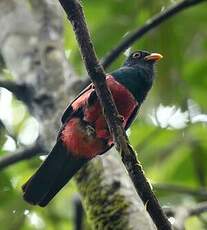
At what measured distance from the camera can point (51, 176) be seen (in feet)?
12.0

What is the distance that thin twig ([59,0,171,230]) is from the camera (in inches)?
94.9

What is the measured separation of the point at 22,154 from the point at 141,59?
43.4 inches

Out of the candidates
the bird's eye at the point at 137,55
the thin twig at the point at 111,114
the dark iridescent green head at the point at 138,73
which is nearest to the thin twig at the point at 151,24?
the dark iridescent green head at the point at 138,73

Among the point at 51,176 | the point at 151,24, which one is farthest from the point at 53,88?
the point at 151,24

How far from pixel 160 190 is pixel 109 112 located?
1552mm

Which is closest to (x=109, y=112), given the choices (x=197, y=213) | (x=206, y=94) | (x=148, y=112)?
(x=197, y=213)

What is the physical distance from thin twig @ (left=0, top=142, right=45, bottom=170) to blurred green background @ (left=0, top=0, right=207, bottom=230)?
0.25 meters

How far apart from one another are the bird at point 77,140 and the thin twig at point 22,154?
69mm

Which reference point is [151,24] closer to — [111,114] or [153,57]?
[153,57]

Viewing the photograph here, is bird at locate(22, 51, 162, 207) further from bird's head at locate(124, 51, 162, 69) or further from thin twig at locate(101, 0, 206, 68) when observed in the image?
bird's head at locate(124, 51, 162, 69)

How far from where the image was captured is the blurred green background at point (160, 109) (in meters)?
3.85

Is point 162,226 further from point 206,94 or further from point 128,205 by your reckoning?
point 206,94

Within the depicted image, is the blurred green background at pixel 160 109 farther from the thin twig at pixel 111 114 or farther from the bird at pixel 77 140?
the thin twig at pixel 111 114

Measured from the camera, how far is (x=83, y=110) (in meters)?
3.67
